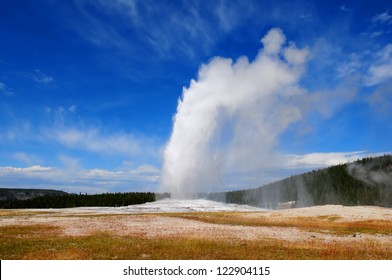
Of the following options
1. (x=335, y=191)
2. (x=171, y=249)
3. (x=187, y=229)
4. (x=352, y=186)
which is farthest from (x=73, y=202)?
(x=171, y=249)

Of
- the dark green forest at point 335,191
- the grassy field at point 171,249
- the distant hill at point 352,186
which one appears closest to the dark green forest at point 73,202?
the dark green forest at point 335,191

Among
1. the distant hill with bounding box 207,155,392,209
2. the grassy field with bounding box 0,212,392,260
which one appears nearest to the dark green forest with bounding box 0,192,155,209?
the distant hill with bounding box 207,155,392,209

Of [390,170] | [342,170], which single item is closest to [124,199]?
[342,170]

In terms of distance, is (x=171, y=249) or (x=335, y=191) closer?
(x=171, y=249)

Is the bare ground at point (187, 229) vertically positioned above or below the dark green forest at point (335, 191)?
below

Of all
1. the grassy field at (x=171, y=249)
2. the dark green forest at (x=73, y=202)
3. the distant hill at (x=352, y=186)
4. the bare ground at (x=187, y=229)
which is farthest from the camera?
the dark green forest at (x=73, y=202)

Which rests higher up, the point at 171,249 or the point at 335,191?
the point at 335,191

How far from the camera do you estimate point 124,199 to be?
628 feet

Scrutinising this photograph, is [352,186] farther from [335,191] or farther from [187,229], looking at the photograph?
[187,229]

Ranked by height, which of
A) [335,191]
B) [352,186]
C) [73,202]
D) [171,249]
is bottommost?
[171,249]

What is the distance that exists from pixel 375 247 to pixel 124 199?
172 m

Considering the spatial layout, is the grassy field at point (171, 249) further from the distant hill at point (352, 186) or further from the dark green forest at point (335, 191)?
the dark green forest at point (335, 191)

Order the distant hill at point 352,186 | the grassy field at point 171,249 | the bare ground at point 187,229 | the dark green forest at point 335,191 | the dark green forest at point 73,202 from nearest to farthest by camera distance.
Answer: the grassy field at point 171,249
the bare ground at point 187,229
the distant hill at point 352,186
the dark green forest at point 335,191
the dark green forest at point 73,202

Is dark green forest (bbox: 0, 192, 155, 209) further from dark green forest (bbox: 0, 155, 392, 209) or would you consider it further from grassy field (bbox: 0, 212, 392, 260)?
grassy field (bbox: 0, 212, 392, 260)
